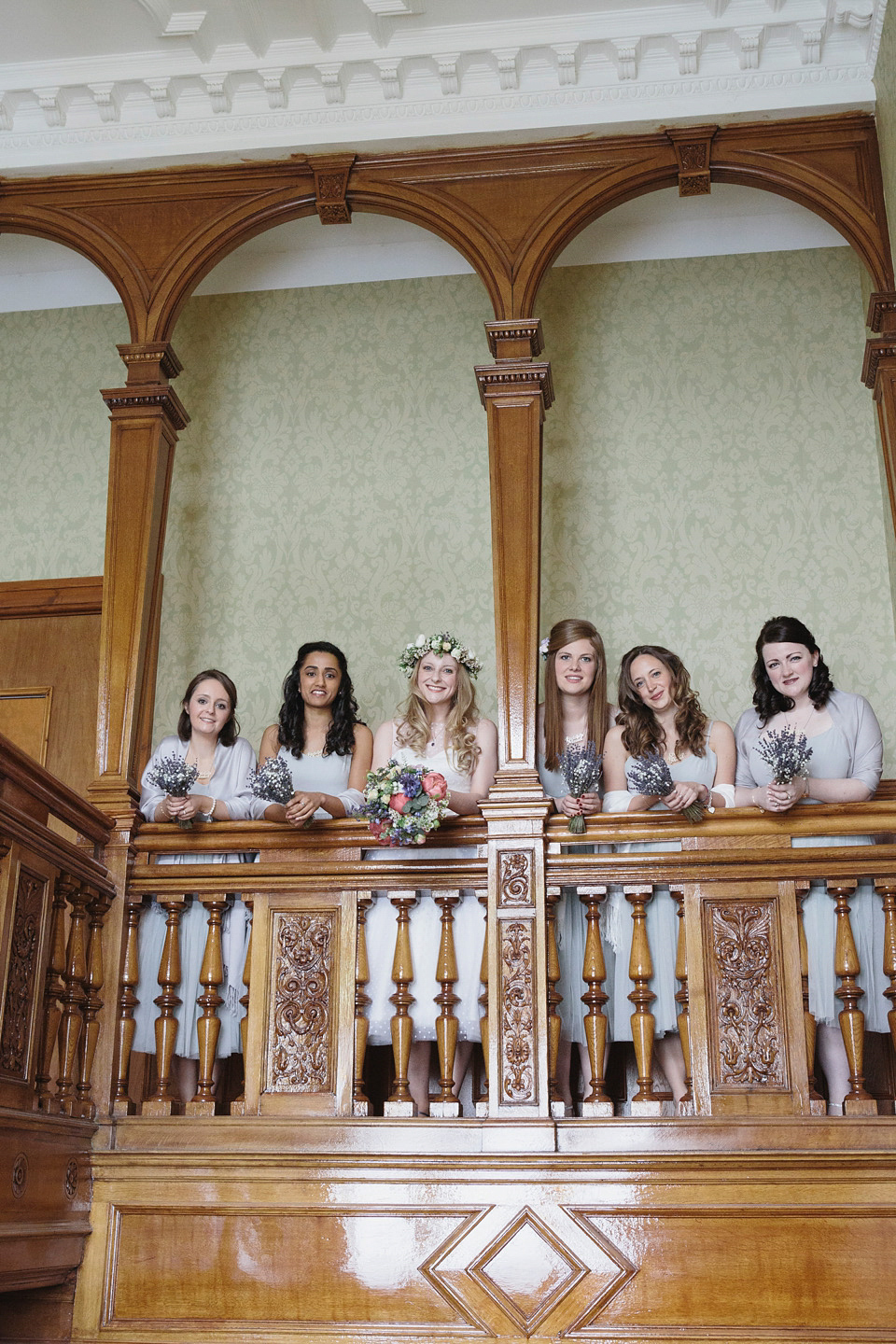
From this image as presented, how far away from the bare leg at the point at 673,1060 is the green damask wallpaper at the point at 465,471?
2.03m

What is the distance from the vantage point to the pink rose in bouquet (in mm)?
4531

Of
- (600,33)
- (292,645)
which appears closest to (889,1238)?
(292,645)

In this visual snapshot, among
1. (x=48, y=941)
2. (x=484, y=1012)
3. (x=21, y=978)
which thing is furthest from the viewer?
(x=484, y=1012)

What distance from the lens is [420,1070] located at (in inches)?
183

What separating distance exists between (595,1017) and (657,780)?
0.78 m

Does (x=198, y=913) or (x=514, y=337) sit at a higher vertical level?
(x=514, y=337)

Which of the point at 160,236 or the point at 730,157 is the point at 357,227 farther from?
the point at 730,157

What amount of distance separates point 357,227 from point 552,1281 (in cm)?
469

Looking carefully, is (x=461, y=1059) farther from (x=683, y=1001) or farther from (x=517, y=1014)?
(x=683, y=1001)

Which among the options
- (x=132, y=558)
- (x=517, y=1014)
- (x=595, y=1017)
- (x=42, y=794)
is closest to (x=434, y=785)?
(x=517, y=1014)

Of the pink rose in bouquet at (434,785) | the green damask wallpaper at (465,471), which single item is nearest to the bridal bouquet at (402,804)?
the pink rose in bouquet at (434,785)

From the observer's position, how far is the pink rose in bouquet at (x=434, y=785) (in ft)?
14.9

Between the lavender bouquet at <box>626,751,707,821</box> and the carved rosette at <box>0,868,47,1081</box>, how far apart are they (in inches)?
74.3

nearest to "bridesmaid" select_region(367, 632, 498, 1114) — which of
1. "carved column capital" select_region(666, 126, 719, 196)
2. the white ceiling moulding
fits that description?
"carved column capital" select_region(666, 126, 719, 196)
